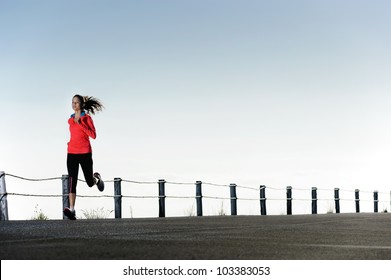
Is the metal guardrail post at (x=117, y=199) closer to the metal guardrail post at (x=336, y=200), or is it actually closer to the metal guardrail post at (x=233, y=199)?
the metal guardrail post at (x=233, y=199)

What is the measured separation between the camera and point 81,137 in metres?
13.5

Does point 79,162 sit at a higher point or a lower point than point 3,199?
higher

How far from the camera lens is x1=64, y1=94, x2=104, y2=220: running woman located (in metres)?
13.3

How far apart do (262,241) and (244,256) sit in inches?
68.7

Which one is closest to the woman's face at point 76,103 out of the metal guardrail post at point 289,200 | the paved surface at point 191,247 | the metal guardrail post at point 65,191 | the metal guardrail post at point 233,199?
the paved surface at point 191,247

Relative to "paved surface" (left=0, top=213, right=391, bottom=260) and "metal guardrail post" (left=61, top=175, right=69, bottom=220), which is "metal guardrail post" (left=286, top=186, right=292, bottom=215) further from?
"paved surface" (left=0, top=213, right=391, bottom=260)

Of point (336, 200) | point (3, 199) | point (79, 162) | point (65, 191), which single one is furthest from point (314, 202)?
point (79, 162)

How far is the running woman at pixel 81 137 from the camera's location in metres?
13.3

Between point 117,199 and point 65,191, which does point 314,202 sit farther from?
point 65,191

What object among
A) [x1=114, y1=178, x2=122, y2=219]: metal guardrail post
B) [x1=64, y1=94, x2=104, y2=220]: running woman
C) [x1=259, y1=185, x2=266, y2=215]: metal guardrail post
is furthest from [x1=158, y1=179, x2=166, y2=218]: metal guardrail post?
[x1=64, y1=94, x2=104, y2=220]: running woman

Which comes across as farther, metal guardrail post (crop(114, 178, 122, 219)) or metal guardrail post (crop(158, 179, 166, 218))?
metal guardrail post (crop(158, 179, 166, 218))

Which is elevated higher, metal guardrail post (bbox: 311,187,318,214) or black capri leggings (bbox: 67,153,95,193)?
black capri leggings (bbox: 67,153,95,193)

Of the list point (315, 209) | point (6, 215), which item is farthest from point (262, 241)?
point (315, 209)
